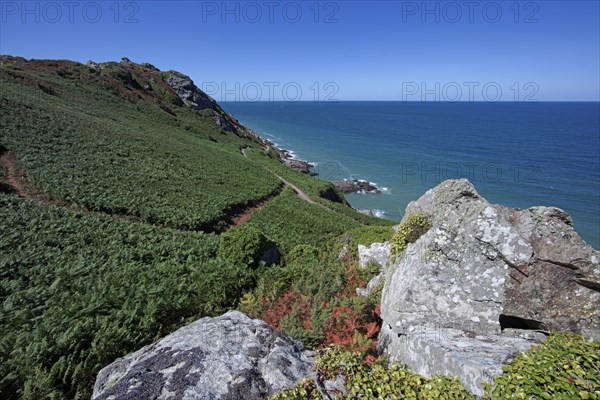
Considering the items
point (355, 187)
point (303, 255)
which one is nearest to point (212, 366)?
point (303, 255)

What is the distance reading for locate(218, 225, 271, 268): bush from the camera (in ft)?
51.1

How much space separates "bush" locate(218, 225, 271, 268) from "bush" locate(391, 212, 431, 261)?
753cm

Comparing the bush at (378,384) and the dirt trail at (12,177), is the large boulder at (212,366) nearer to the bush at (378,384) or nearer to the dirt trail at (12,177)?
the bush at (378,384)

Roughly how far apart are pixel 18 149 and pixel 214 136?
53654mm

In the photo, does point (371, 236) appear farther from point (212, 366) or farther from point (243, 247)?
point (212, 366)

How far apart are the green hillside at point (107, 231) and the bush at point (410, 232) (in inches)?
192

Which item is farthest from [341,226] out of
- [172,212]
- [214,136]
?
[214,136]

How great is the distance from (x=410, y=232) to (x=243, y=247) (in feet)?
27.8

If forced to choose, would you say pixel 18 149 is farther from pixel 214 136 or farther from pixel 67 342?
pixel 214 136

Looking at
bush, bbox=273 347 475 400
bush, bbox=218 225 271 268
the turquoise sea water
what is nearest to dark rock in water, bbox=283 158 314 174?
the turquoise sea water

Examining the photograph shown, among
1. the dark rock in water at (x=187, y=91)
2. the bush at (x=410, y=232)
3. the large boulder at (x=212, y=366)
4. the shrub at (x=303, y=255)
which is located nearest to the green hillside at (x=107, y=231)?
the shrub at (x=303, y=255)

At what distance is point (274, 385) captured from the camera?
511 cm

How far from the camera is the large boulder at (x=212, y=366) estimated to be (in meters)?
4.90

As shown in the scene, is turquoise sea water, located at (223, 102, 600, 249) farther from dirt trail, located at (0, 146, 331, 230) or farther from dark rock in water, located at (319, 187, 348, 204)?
dirt trail, located at (0, 146, 331, 230)
